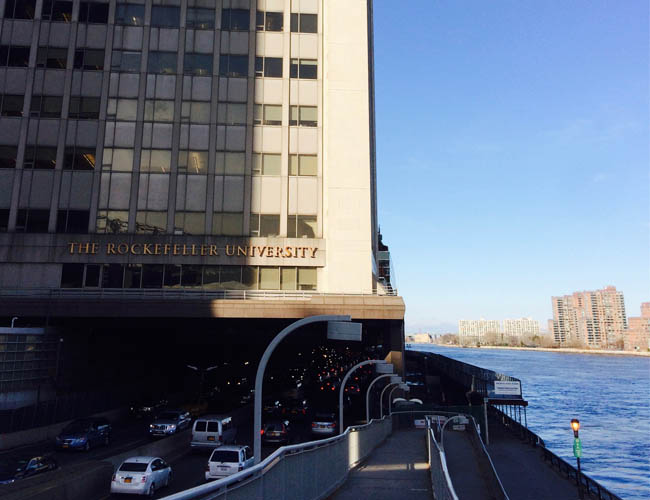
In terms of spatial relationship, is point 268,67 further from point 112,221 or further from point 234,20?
point 112,221

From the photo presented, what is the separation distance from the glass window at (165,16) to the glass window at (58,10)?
8380mm

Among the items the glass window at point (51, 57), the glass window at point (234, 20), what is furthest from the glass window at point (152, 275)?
the glass window at point (234, 20)

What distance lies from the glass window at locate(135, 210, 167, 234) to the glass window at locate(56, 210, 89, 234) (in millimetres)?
4753

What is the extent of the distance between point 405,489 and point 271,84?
4236 cm

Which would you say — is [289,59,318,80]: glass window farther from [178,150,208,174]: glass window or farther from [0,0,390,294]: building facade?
[178,150,208,174]: glass window

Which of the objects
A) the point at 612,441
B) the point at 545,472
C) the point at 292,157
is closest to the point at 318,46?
the point at 292,157

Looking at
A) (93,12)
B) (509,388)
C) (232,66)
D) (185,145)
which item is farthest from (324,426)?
(93,12)

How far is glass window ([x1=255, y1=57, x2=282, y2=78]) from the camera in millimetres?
50688

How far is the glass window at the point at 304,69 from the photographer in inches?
2005

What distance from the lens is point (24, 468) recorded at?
66.8 feet

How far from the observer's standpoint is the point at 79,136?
159 ft

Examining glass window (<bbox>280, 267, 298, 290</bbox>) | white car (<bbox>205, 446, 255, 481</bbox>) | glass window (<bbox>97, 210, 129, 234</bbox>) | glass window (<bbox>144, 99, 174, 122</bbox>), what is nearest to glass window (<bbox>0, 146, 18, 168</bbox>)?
glass window (<bbox>97, 210, 129, 234</bbox>)

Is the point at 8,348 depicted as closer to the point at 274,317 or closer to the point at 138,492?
the point at 274,317

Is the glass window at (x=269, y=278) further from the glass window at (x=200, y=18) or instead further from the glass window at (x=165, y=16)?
the glass window at (x=165, y=16)
